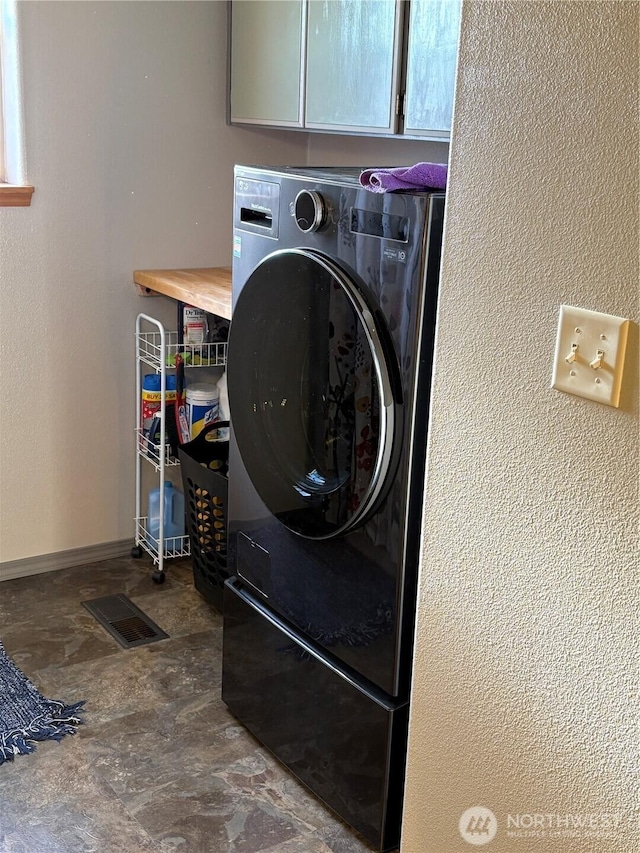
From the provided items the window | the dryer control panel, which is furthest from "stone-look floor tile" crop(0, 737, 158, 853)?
the window

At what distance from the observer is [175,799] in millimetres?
1942

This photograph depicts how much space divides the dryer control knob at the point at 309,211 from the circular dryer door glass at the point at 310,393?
51 millimetres

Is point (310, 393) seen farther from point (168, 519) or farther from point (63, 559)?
point (63, 559)

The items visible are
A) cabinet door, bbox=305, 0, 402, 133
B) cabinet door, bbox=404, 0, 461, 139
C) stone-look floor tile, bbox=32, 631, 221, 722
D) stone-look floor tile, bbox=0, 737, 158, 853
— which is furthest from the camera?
stone-look floor tile, bbox=32, 631, 221, 722

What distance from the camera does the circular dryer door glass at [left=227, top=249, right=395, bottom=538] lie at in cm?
166

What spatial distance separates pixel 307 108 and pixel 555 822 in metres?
1.80

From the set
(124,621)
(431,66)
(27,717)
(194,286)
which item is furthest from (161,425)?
(431,66)

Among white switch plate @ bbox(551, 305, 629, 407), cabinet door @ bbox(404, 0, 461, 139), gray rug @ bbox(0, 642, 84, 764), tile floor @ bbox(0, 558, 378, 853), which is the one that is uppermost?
cabinet door @ bbox(404, 0, 461, 139)

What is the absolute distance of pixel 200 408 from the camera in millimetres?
2768

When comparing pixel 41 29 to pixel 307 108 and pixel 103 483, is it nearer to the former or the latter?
pixel 307 108

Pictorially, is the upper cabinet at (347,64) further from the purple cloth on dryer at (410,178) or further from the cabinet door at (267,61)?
the purple cloth on dryer at (410,178)

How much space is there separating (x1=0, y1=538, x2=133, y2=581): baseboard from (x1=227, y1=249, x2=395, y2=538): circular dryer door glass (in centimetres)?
113

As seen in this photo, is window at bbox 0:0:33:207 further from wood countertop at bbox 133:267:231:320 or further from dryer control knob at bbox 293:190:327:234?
dryer control knob at bbox 293:190:327:234

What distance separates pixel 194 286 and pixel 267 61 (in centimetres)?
64
